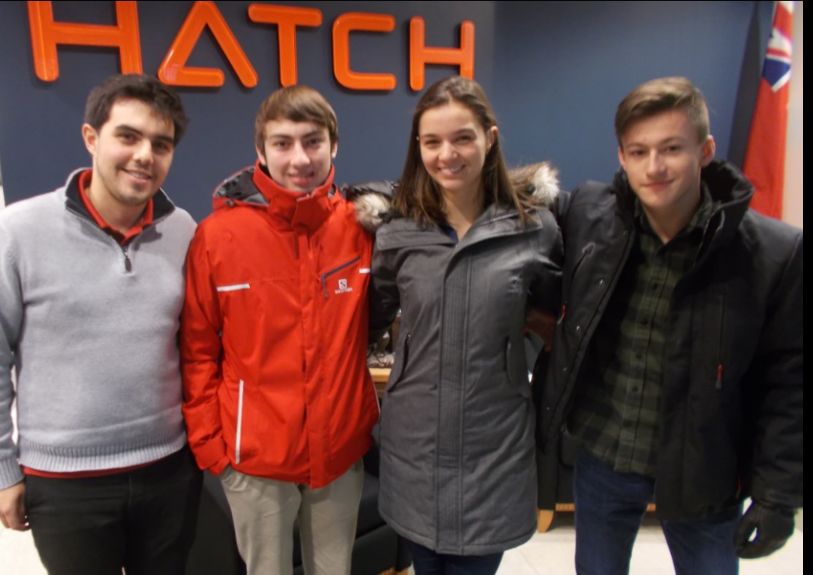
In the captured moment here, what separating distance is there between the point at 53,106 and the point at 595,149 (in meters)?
2.79

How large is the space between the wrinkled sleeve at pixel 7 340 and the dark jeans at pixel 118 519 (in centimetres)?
5

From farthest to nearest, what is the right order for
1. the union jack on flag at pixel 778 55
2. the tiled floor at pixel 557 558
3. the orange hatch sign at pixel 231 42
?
the union jack on flag at pixel 778 55
the orange hatch sign at pixel 231 42
the tiled floor at pixel 557 558

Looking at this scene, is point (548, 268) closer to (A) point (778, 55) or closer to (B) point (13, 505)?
(B) point (13, 505)

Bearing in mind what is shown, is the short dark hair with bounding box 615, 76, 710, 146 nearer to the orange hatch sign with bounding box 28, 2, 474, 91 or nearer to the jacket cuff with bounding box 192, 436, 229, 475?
the jacket cuff with bounding box 192, 436, 229, 475

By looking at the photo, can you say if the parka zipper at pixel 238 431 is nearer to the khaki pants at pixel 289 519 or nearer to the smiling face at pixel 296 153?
the khaki pants at pixel 289 519

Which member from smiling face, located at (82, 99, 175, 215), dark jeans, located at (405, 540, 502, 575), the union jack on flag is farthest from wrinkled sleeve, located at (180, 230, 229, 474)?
the union jack on flag

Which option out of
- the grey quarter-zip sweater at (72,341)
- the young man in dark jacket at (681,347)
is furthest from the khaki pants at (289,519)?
the young man in dark jacket at (681,347)

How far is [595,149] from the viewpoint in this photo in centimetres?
337

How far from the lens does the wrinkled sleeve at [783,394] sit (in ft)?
3.68

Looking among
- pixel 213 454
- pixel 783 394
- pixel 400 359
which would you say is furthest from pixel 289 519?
pixel 783 394

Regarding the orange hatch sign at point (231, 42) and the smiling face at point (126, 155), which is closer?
the smiling face at point (126, 155)

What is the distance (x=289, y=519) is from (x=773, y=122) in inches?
132
